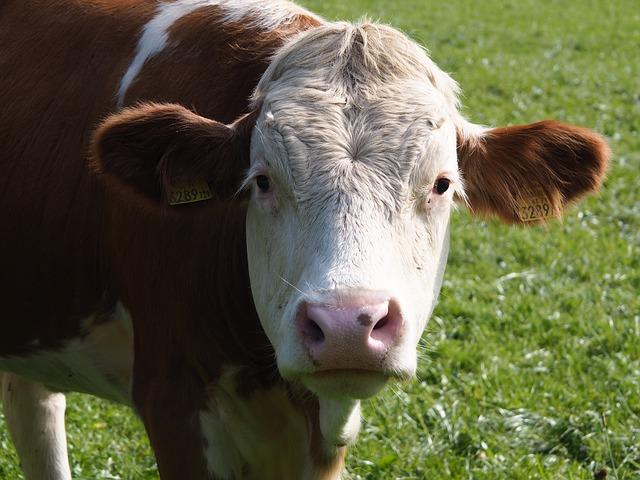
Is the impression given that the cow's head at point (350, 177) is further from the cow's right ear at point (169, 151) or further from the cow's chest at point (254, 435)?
the cow's chest at point (254, 435)

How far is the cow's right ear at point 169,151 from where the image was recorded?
3.79 meters

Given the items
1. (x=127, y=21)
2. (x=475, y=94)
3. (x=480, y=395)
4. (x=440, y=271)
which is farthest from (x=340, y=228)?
(x=475, y=94)

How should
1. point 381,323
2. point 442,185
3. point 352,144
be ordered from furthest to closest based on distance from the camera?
1. point 442,185
2. point 352,144
3. point 381,323

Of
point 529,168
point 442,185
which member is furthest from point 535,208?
point 442,185

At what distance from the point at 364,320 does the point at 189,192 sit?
3.56ft

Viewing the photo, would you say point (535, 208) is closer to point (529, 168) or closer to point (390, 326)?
point (529, 168)

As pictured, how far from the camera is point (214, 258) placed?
13.3 ft

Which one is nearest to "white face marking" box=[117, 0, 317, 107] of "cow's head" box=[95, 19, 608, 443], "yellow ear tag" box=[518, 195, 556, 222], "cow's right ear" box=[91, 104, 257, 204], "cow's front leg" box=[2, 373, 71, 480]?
"cow's head" box=[95, 19, 608, 443]

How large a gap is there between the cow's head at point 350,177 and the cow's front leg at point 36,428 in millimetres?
1846

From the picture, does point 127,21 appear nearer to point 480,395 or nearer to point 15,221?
point 15,221

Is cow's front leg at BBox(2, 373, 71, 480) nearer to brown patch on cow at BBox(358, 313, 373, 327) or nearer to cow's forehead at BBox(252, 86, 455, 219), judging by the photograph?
cow's forehead at BBox(252, 86, 455, 219)

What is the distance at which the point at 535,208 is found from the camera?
417 centimetres

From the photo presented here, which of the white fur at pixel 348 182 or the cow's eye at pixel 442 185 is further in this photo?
the cow's eye at pixel 442 185

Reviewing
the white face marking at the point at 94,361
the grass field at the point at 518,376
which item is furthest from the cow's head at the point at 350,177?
the white face marking at the point at 94,361
